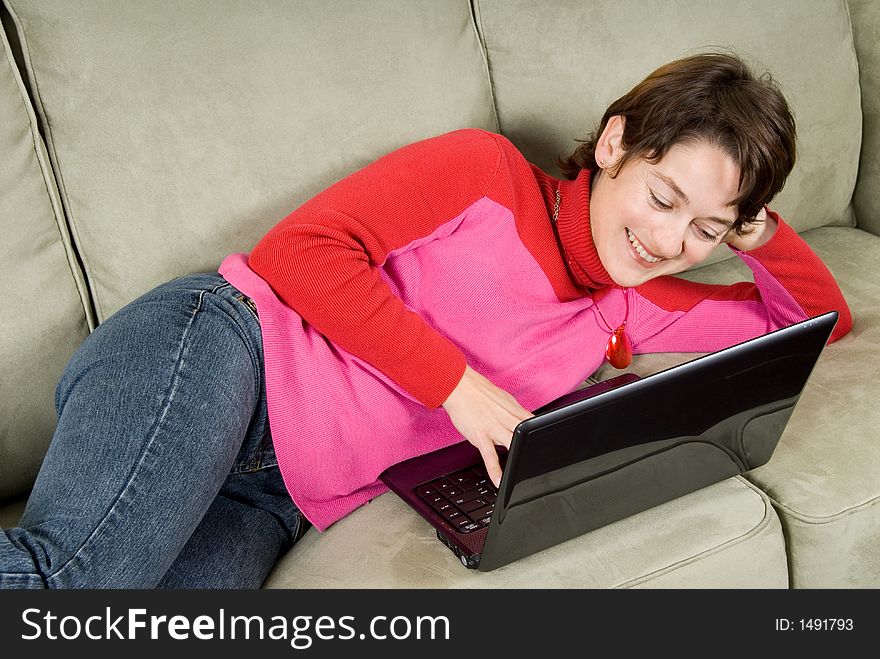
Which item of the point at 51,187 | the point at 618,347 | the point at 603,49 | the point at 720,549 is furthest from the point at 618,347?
the point at 51,187

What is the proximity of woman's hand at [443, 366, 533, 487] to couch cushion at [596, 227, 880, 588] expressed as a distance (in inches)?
13.9

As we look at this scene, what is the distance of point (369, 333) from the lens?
1.20 meters

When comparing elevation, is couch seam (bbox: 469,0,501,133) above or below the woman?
above

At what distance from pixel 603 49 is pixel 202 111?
2.35ft

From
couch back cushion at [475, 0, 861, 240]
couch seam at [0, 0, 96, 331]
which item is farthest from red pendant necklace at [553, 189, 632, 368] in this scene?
couch seam at [0, 0, 96, 331]

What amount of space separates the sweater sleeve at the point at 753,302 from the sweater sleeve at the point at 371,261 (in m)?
0.43

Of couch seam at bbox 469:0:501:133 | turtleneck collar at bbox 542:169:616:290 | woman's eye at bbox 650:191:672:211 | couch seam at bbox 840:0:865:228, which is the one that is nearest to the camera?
woman's eye at bbox 650:191:672:211

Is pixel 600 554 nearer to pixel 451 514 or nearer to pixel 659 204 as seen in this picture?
pixel 451 514

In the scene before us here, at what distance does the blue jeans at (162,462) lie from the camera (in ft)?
3.22

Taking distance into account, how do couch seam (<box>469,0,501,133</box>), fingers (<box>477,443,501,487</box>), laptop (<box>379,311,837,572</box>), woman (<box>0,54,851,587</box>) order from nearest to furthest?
laptop (<box>379,311,837,572</box>), woman (<box>0,54,851,587</box>), fingers (<box>477,443,501,487</box>), couch seam (<box>469,0,501,133</box>)

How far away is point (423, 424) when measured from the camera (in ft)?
4.25

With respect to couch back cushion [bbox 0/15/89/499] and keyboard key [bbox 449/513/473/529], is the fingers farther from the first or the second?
couch back cushion [bbox 0/15/89/499]

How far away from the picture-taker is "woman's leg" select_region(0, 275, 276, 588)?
97 centimetres

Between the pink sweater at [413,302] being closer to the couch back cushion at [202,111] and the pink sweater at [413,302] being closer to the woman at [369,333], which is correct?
the woman at [369,333]
